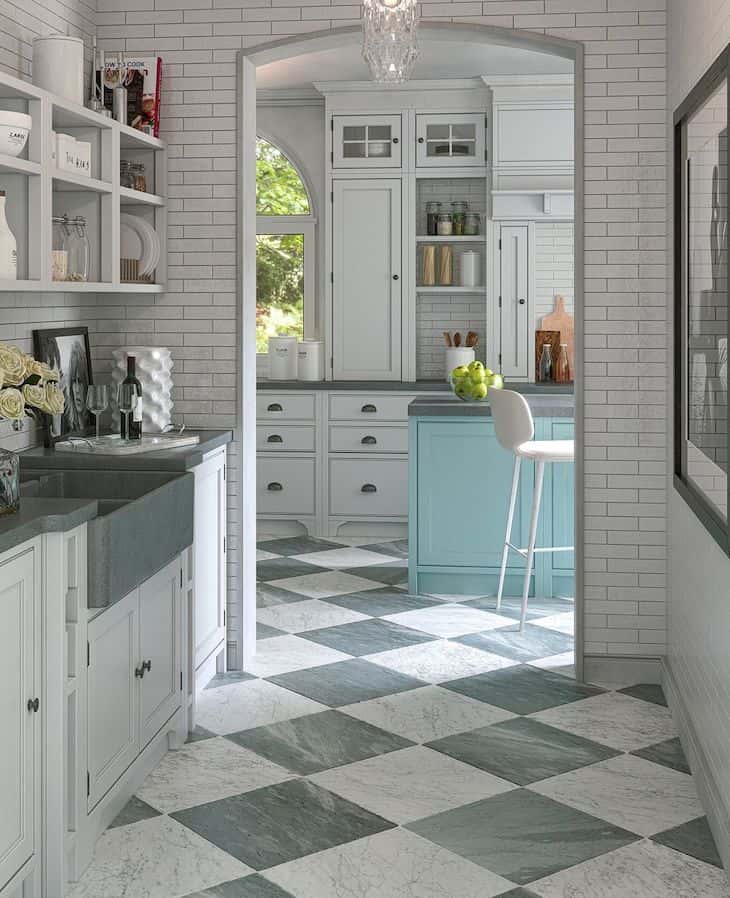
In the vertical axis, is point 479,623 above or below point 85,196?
below

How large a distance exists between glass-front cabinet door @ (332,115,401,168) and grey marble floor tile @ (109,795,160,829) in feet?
16.6

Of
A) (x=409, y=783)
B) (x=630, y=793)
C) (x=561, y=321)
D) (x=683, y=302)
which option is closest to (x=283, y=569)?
(x=561, y=321)

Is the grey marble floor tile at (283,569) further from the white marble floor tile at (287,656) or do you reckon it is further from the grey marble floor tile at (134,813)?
the grey marble floor tile at (134,813)

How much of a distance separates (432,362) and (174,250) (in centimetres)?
348

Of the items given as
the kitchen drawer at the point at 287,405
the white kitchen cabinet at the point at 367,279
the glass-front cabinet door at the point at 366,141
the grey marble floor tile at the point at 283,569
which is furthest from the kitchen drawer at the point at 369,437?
the glass-front cabinet door at the point at 366,141

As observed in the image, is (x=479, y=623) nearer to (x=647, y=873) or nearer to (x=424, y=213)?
(x=647, y=873)

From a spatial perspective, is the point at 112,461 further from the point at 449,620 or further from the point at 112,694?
the point at 449,620

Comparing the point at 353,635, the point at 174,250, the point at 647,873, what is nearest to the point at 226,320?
the point at 174,250

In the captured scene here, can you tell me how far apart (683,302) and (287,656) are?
84.5 inches

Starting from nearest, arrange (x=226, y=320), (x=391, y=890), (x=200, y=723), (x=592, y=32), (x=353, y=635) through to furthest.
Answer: (x=391, y=890) → (x=200, y=723) → (x=592, y=32) → (x=226, y=320) → (x=353, y=635)

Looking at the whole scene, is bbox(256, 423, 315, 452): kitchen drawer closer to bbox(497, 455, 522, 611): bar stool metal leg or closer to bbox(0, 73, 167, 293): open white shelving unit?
bbox(497, 455, 522, 611): bar stool metal leg

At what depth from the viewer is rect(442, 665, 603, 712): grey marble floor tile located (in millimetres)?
4320

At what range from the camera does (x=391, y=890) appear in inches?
114

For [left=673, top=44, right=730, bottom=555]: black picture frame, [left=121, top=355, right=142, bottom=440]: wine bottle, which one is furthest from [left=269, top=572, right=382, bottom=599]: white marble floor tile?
[left=673, top=44, right=730, bottom=555]: black picture frame
